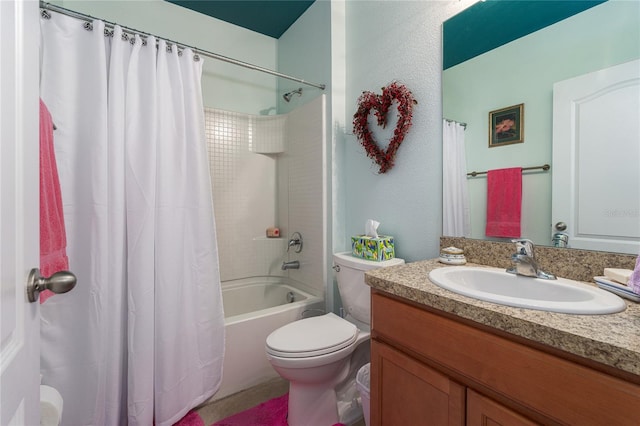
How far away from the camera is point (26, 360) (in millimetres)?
538

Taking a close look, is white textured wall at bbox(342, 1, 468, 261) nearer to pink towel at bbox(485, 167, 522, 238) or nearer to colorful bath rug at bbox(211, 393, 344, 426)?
pink towel at bbox(485, 167, 522, 238)

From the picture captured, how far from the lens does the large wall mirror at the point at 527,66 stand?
3.08 ft

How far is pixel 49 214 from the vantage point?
3.12ft

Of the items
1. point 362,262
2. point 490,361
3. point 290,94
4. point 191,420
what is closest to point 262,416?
point 191,420

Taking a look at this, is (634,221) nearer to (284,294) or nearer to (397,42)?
(397,42)

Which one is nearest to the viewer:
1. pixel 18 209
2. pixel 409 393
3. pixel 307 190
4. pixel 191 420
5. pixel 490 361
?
pixel 18 209

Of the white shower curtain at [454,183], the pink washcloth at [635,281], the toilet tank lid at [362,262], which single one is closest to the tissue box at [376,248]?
the toilet tank lid at [362,262]

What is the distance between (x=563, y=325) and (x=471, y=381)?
0.88ft

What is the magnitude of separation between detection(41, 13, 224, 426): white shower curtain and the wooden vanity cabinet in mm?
1024

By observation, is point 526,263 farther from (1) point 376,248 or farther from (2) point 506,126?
(1) point 376,248

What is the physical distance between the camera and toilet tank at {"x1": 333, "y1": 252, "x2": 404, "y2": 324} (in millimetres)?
1486

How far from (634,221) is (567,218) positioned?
0.52 feet

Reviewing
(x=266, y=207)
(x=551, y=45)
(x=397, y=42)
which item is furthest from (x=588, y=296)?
(x=266, y=207)

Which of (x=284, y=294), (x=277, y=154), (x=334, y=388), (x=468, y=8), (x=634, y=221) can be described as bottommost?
(x=334, y=388)
